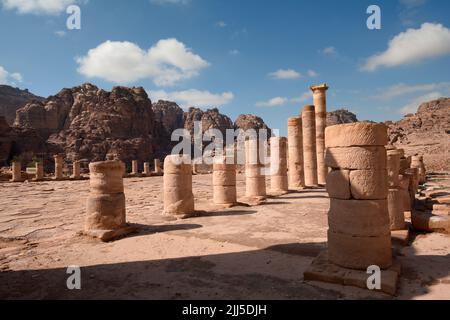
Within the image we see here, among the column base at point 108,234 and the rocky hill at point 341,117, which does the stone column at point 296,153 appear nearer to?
the column base at point 108,234

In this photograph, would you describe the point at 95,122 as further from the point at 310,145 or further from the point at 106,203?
the point at 106,203

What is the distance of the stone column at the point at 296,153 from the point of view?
18078mm

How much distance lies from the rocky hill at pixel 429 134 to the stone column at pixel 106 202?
36.5 m

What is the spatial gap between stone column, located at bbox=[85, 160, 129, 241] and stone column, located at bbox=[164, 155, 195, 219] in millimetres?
2053


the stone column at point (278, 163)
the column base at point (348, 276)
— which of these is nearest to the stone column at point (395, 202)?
the column base at point (348, 276)

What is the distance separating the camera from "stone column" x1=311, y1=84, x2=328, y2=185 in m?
20.3

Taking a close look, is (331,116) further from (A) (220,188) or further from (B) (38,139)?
(A) (220,188)

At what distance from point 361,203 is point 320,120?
16.4 m

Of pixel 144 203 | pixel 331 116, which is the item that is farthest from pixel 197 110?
pixel 144 203

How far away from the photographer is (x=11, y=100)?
92.9 m

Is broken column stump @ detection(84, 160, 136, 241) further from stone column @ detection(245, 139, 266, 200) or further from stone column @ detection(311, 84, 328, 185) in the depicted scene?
stone column @ detection(311, 84, 328, 185)

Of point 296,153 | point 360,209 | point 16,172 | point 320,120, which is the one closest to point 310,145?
point 296,153

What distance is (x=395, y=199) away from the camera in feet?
23.6
